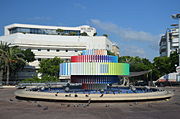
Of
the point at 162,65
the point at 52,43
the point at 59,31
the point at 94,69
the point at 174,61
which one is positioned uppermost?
the point at 59,31

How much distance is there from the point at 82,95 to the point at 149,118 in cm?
841

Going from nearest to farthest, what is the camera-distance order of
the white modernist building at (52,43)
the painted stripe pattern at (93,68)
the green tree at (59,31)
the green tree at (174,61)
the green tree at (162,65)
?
the painted stripe pattern at (93,68), the green tree at (174,61), the green tree at (162,65), the white modernist building at (52,43), the green tree at (59,31)

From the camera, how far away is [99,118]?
15.6 m

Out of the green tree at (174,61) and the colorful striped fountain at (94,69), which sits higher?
the green tree at (174,61)

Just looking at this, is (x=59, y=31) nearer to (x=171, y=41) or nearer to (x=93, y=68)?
(x=171, y=41)

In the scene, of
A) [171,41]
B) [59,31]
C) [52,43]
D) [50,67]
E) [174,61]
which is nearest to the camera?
[174,61]

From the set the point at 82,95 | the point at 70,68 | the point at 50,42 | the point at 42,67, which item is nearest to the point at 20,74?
the point at 42,67

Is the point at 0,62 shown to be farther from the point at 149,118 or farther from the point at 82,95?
the point at 149,118

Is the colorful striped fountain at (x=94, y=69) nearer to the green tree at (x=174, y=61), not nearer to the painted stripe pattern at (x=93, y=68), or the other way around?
the painted stripe pattern at (x=93, y=68)

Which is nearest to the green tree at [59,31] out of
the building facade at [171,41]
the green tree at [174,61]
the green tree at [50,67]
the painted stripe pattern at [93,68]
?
the green tree at [50,67]

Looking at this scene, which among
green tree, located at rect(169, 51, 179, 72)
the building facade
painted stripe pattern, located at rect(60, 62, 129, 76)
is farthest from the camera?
the building facade

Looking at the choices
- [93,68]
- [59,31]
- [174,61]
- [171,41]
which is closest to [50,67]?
[59,31]

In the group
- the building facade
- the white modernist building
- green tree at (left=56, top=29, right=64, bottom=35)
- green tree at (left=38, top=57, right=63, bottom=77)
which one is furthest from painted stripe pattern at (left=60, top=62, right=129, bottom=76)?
green tree at (left=56, top=29, right=64, bottom=35)

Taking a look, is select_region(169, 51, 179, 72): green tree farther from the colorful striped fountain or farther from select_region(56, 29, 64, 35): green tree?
select_region(56, 29, 64, 35): green tree
